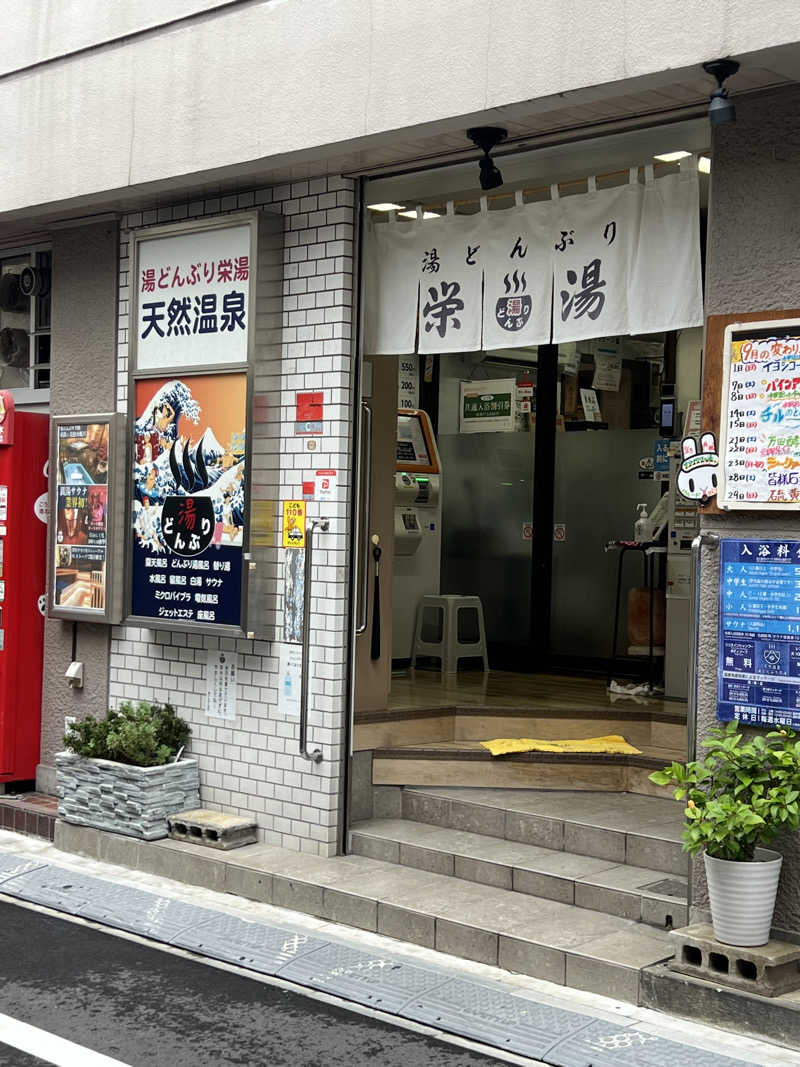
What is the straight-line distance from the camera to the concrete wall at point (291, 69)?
599cm

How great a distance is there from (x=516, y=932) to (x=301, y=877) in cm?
149

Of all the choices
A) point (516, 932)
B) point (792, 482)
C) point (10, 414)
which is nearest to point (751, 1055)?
point (516, 932)

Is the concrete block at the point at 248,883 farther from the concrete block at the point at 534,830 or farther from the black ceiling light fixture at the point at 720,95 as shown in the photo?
the black ceiling light fixture at the point at 720,95

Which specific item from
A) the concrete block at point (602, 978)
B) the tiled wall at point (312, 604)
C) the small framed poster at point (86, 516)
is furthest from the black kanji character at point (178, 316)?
the concrete block at point (602, 978)

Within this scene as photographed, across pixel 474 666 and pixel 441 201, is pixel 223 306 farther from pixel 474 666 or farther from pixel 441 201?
pixel 474 666

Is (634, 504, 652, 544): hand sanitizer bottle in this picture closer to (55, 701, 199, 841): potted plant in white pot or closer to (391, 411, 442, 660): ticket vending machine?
(391, 411, 442, 660): ticket vending machine

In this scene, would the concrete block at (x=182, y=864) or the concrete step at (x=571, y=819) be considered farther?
the concrete block at (x=182, y=864)

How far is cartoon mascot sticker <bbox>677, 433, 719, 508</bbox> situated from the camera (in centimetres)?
622

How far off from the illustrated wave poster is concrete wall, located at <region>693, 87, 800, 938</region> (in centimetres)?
311

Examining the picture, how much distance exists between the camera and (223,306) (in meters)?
8.30

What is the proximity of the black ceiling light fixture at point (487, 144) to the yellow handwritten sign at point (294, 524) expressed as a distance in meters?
2.25

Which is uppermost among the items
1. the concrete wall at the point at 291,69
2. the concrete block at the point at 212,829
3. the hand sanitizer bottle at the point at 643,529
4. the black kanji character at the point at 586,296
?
the concrete wall at the point at 291,69

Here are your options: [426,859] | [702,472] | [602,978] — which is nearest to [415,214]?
[702,472]

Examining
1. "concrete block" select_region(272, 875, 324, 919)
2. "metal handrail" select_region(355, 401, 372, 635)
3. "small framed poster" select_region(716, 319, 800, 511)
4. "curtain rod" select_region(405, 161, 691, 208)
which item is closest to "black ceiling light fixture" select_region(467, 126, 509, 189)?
"curtain rod" select_region(405, 161, 691, 208)
